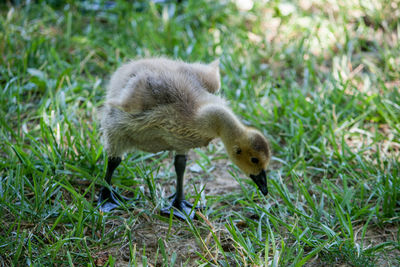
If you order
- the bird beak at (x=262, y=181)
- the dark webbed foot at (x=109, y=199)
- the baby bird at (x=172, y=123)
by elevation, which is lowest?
the dark webbed foot at (x=109, y=199)

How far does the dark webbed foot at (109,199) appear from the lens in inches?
123

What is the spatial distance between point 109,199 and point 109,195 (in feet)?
0.09

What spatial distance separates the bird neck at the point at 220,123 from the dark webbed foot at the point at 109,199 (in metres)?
0.79

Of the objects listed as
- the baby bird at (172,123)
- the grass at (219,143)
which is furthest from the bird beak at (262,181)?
the grass at (219,143)

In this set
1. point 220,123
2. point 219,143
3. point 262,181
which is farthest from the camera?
point 219,143

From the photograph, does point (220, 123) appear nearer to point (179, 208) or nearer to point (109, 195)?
point (179, 208)

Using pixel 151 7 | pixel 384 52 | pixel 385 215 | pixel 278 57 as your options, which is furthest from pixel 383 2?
pixel 385 215

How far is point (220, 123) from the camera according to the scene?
115 inches

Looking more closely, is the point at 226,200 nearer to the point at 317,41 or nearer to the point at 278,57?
the point at 278,57

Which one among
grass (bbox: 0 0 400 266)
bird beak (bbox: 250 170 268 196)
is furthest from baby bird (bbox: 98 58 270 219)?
grass (bbox: 0 0 400 266)

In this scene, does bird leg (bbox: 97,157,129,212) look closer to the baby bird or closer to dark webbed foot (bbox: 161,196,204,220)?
the baby bird

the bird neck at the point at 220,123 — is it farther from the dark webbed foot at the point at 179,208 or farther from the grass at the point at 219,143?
the dark webbed foot at the point at 179,208

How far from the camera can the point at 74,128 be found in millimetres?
3734

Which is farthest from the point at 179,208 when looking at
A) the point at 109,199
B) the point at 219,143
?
the point at 219,143
